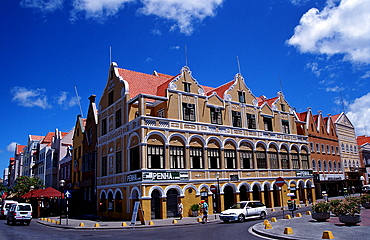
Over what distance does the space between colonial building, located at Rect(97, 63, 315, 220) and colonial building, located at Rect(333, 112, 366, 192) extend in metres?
19.1

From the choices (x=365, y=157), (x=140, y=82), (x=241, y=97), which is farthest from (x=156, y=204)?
(x=365, y=157)

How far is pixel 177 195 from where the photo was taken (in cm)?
3073

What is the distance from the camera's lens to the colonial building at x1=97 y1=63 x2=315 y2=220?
A: 29984 millimetres

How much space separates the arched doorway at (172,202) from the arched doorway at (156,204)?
3.06ft

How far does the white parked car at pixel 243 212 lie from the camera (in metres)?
24.2

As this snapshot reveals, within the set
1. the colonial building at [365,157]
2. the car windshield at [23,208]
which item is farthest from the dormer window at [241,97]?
the colonial building at [365,157]

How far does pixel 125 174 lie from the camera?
103 ft

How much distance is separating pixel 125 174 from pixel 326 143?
36.7m

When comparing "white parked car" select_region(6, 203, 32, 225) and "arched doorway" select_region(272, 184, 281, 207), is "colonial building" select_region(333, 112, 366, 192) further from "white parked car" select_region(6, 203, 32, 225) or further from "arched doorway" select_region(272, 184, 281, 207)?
"white parked car" select_region(6, 203, 32, 225)

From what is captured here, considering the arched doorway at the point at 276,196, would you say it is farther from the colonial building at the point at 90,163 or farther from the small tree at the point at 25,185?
the small tree at the point at 25,185

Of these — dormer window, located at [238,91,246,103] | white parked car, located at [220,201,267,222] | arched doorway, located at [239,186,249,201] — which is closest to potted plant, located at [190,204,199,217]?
white parked car, located at [220,201,267,222]

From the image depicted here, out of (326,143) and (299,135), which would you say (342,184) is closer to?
(326,143)

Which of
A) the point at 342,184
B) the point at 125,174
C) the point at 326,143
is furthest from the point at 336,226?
the point at 342,184

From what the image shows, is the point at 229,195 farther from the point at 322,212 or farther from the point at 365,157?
the point at 365,157
